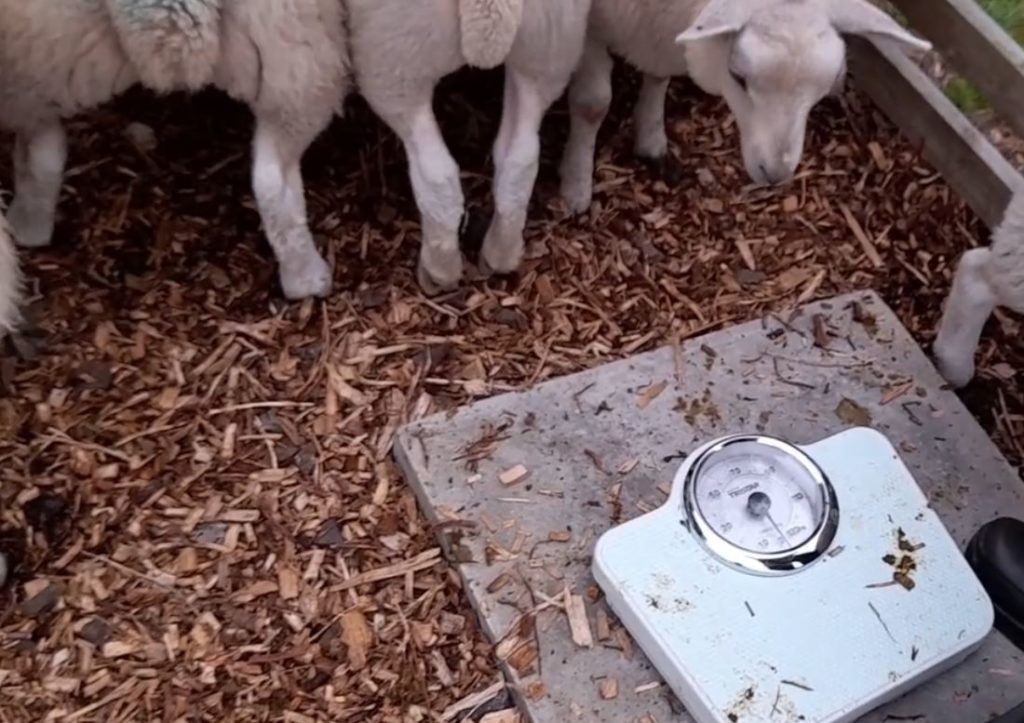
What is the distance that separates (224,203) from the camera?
2.73m

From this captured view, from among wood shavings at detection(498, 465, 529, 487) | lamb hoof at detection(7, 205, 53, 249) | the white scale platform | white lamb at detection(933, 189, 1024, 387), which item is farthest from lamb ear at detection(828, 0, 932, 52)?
lamb hoof at detection(7, 205, 53, 249)

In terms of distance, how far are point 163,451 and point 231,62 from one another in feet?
2.33

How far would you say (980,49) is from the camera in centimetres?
279

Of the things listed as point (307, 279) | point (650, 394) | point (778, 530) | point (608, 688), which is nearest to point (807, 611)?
point (778, 530)

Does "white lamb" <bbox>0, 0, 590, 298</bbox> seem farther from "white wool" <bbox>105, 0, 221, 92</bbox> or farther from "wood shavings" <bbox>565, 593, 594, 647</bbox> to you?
"wood shavings" <bbox>565, 593, 594, 647</bbox>

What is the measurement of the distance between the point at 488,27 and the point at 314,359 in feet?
2.42

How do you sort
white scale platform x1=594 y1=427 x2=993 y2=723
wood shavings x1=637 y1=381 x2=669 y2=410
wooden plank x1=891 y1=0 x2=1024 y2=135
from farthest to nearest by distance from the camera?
wooden plank x1=891 y1=0 x2=1024 y2=135
wood shavings x1=637 y1=381 x2=669 y2=410
white scale platform x1=594 y1=427 x2=993 y2=723

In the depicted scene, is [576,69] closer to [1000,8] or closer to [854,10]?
[854,10]

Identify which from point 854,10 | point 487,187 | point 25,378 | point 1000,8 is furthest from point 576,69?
point 25,378

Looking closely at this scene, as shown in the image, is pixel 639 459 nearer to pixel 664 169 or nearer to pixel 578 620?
pixel 578 620

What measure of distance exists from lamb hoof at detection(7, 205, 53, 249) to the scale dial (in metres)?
1.35

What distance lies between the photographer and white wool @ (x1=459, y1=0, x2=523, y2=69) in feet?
7.12

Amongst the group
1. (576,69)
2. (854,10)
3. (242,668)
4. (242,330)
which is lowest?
(242,668)

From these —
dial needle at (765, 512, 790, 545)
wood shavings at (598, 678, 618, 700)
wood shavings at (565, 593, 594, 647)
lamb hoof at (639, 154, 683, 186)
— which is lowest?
wood shavings at (598, 678, 618, 700)
